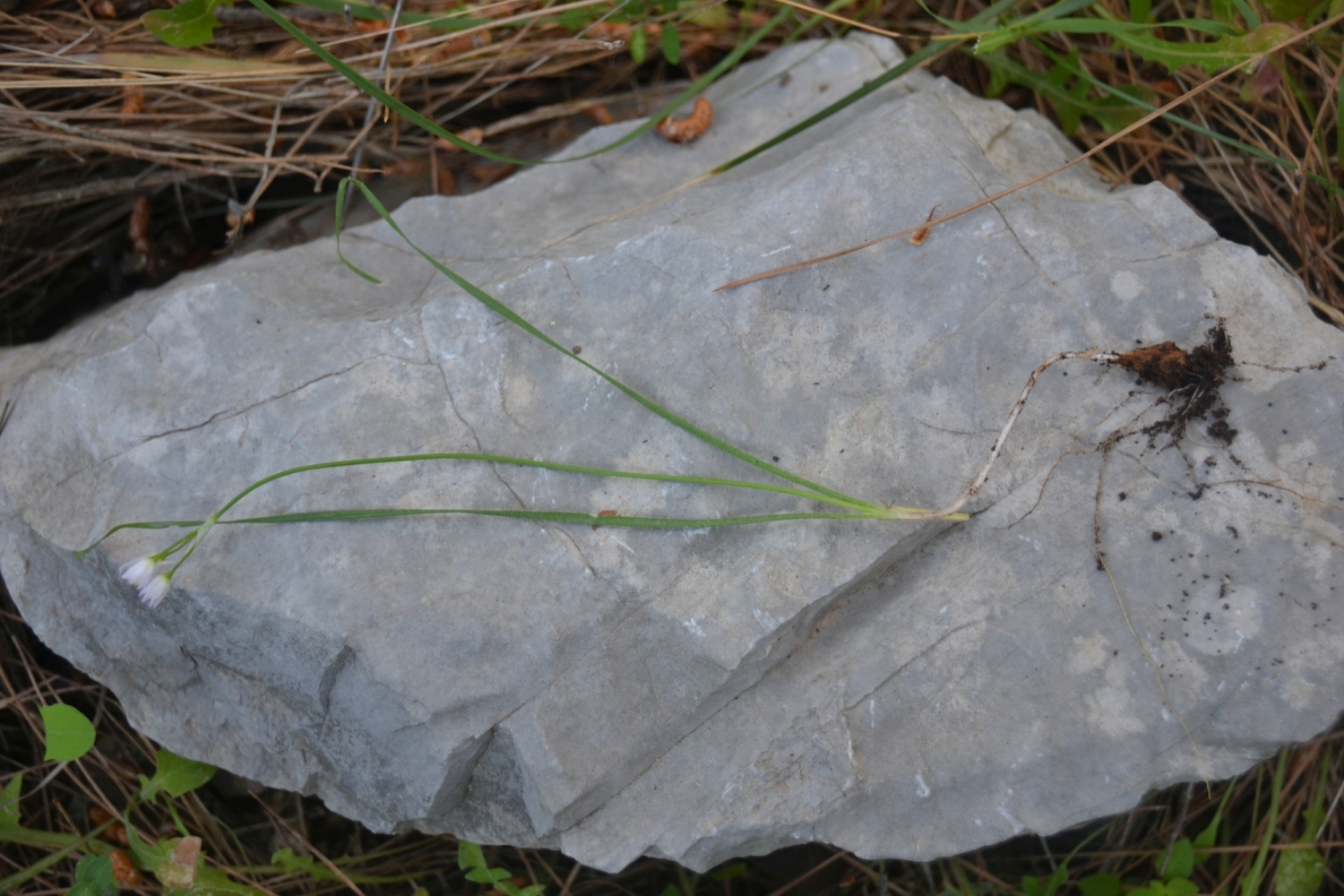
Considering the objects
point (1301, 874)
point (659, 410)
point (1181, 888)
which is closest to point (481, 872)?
point (659, 410)

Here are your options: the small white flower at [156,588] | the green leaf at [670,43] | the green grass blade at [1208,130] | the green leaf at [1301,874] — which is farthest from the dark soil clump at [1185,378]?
the small white flower at [156,588]

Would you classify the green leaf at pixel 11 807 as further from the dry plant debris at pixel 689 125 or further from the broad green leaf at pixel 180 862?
the dry plant debris at pixel 689 125

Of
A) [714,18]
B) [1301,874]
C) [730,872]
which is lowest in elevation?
[1301,874]

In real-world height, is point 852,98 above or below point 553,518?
above

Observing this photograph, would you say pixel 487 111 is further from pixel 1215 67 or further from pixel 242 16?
pixel 1215 67

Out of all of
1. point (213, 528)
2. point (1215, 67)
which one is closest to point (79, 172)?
point (213, 528)

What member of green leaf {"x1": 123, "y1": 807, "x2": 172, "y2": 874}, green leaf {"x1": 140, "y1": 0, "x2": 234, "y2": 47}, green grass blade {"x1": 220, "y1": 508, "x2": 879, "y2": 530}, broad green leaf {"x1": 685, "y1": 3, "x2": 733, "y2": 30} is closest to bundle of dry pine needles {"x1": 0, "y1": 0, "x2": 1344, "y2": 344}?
broad green leaf {"x1": 685, "y1": 3, "x2": 733, "y2": 30}

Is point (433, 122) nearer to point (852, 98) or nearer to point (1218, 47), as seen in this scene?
point (852, 98)
